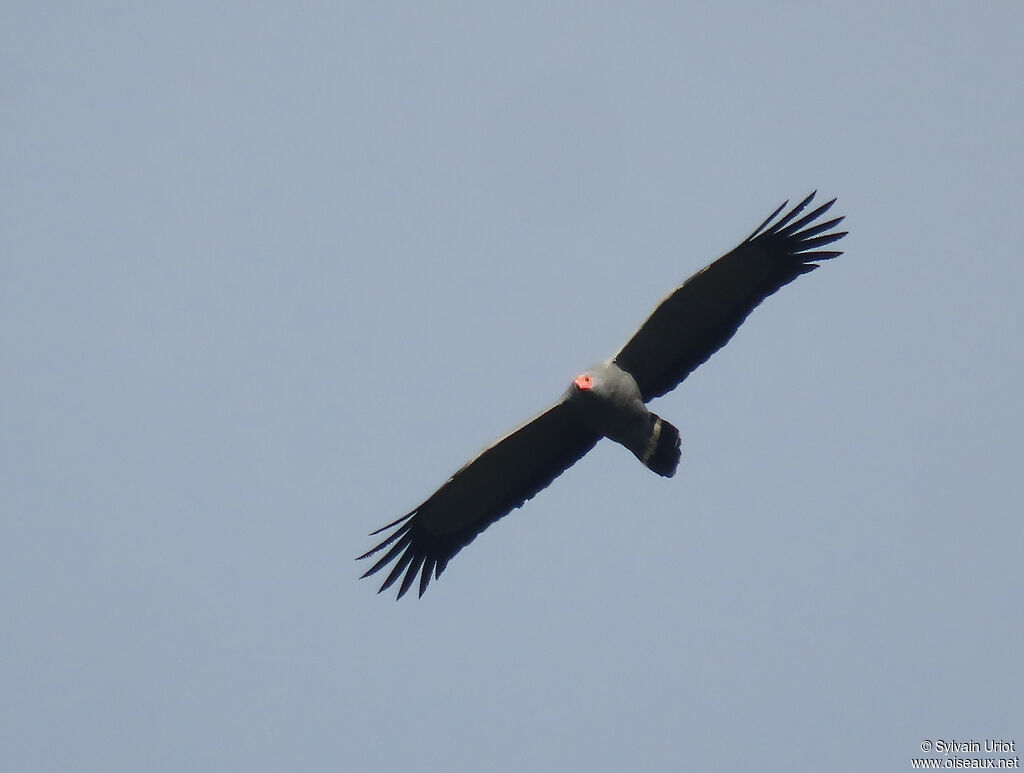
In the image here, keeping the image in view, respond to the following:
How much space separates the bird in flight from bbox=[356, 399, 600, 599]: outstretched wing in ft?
0.04

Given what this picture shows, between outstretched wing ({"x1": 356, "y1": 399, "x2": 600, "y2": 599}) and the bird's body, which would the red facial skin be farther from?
outstretched wing ({"x1": 356, "y1": 399, "x2": 600, "y2": 599})

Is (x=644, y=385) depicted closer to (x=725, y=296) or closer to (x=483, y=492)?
(x=725, y=296)

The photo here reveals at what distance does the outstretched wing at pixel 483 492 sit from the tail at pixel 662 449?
0.75 metres

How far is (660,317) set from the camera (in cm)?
1215

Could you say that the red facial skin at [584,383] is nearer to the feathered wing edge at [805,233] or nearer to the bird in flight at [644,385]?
the bird in flight at [644,385]

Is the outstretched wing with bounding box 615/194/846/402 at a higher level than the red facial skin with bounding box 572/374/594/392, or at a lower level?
higher

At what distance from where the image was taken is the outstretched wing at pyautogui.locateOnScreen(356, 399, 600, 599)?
41.4 feet

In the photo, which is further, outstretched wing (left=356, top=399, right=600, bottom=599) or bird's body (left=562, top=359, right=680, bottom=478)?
outstretched wing (left=356, top=399, right=600, bottom=599)

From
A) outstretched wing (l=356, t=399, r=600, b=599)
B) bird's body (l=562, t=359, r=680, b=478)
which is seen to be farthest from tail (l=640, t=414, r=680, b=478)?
outstretched wing (l=356, t=399, r=600, b=599)

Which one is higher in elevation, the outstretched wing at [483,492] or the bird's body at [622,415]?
the bird's body at [622,415]

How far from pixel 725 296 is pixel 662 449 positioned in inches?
63.0

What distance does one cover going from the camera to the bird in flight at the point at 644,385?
39.9 ft

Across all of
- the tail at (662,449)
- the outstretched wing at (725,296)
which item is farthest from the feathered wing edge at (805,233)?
the tail at (662,449)

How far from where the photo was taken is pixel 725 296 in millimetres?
12367
